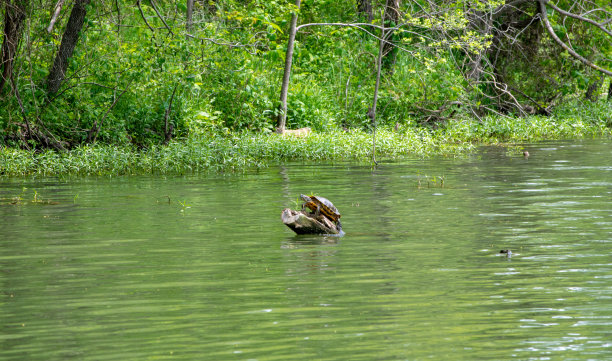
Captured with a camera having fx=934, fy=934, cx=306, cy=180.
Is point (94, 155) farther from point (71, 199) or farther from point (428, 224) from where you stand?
point (428, 224)

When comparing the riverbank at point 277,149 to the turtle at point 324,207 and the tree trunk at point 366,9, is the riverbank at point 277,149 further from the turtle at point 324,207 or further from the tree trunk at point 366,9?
the turtle at point 324,207

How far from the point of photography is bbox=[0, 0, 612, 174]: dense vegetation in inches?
747

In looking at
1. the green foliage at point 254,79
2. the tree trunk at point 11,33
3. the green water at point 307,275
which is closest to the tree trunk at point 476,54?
the green foliage at point 254,79

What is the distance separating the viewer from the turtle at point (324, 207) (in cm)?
997

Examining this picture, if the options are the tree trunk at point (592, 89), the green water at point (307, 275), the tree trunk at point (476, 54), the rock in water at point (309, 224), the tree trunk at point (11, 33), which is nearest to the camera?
the green water at point (307, 275)

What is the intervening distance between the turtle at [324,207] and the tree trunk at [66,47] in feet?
36.2

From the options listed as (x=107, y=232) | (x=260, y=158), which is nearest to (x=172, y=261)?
(x=107, y=232)

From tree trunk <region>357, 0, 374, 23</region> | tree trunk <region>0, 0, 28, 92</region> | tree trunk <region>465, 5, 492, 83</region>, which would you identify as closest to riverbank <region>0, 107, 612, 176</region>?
tree trunk <region>465, 5, 492, 83</region>

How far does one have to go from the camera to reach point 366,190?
47.0 ft

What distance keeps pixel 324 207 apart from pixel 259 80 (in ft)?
42.2

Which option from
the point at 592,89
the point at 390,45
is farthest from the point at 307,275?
the point at 592,89

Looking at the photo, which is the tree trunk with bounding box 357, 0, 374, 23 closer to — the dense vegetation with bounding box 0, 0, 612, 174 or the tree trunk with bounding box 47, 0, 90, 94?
the dense vegetation with bounding box 0, 0, 612, 174

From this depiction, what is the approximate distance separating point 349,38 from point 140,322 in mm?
21947

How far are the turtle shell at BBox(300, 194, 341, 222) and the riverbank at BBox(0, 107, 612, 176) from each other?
26.7 feet
